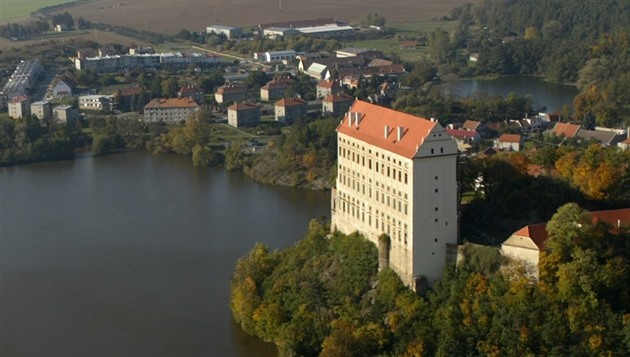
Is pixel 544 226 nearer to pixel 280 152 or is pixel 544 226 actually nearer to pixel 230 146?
pixel 280 152

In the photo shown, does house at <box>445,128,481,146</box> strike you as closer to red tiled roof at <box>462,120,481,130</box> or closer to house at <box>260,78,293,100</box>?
red tiled roof at <box>462,120,481,130</box>

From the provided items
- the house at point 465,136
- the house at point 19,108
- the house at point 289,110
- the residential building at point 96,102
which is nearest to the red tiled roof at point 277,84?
the house at point 289,110

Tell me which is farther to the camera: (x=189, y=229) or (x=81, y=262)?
(x=189, y=229)

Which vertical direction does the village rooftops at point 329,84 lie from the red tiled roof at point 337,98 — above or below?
above

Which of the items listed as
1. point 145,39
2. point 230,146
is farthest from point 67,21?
Result: point 230,146

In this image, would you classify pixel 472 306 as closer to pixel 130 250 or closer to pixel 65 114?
pixel 130 250

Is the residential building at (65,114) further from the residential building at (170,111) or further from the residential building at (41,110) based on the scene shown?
the residential building at (170,111)
